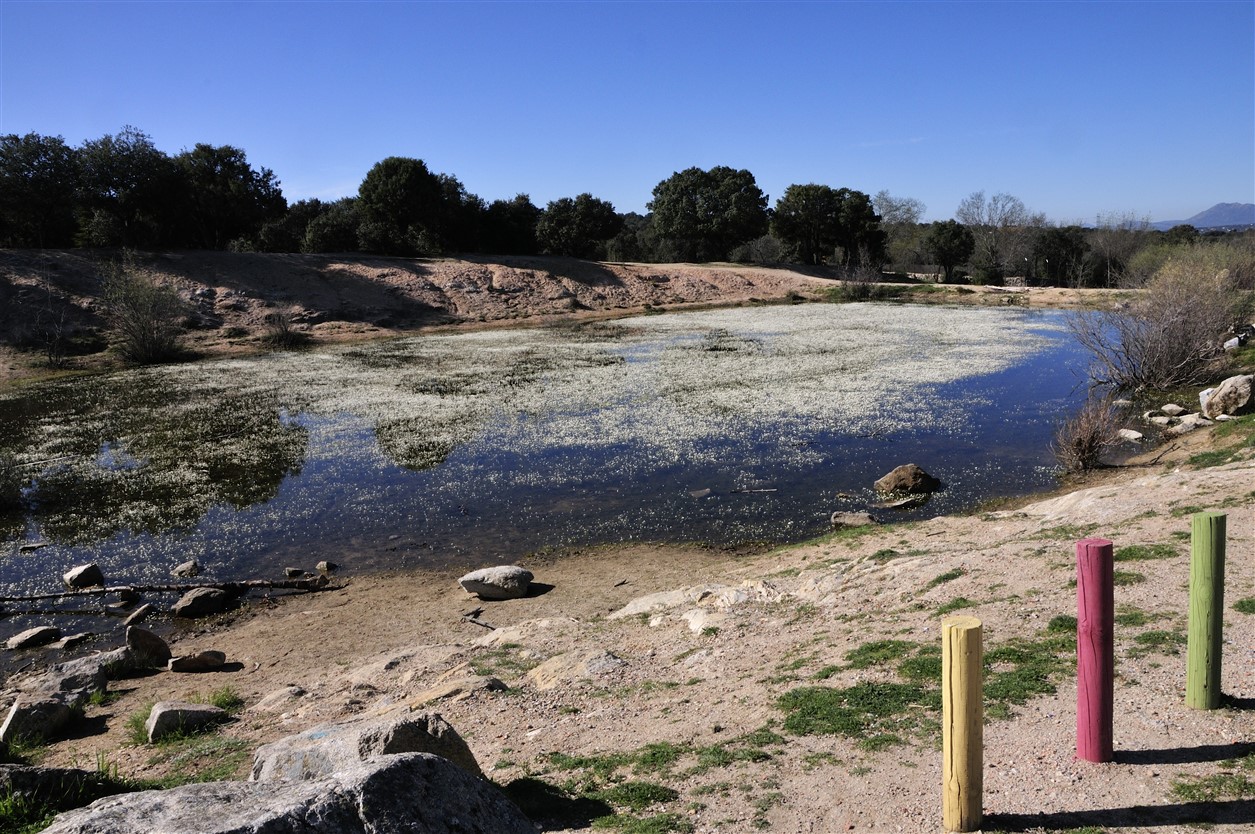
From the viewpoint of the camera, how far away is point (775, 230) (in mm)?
81500

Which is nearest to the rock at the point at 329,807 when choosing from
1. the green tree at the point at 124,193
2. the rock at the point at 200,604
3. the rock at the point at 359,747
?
the rock at the point at 359,747

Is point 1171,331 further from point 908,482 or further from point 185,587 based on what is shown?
point 185,587

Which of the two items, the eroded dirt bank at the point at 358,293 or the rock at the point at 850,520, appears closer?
the rock at the point at 850,520

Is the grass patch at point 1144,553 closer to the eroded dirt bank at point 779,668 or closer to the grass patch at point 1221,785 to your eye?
the eroded dirt bank at point 779,668

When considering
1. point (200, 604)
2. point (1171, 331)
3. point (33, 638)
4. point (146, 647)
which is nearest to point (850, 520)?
point (200, 604)

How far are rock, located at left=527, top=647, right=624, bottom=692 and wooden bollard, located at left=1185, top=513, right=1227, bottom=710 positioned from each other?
201 inches

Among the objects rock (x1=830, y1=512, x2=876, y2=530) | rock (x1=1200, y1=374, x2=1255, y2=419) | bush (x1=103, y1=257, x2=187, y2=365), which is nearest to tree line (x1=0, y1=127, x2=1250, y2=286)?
bush (x1=103, y1=257, x2=187, y2=365)

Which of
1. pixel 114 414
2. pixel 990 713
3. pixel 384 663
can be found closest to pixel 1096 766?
pixel 990 713

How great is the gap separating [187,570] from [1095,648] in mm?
14471

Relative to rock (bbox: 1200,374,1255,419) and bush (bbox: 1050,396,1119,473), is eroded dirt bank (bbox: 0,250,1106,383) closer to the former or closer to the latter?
rock (bbox: 1200,374,1255,419)

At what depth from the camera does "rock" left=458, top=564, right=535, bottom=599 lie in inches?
504

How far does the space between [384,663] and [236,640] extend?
3414mm

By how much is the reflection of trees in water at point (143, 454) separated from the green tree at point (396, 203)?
110 ft

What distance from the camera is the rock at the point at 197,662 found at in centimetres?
1095
